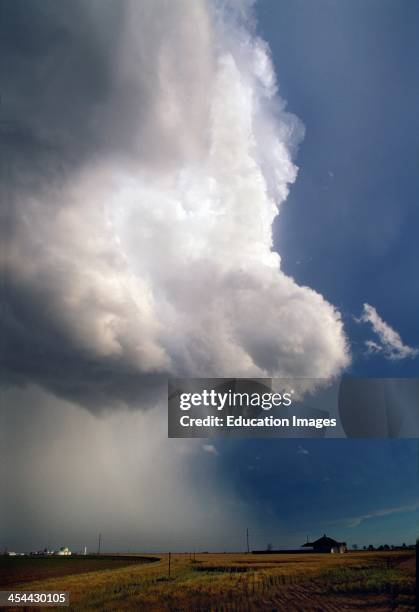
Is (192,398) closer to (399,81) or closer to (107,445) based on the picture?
(107,445)

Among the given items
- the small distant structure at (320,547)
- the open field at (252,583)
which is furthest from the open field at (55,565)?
the small distant structure at (320,547)

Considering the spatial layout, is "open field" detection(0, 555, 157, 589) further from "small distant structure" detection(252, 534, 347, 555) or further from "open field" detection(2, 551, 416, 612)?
"small distant structure" detection(252, 534, 347, 555)

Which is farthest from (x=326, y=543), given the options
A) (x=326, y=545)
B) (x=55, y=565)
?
(x=55, y=565)

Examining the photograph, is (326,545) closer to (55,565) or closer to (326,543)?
(326,543)

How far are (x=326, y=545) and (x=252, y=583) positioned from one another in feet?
2.33

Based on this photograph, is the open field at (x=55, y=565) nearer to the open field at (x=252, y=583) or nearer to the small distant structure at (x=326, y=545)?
the open field at (x=252, y=583)

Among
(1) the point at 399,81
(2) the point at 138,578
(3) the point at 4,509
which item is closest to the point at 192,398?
(2) the point at 138,578

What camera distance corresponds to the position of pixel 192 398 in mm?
4793

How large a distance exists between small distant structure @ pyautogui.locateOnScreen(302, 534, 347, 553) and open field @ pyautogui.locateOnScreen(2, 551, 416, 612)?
0.05 m

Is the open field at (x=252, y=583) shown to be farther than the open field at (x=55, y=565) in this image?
No

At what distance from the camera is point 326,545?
181 inches

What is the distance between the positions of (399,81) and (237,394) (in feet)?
10.8

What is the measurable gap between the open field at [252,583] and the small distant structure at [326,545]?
0.05 m

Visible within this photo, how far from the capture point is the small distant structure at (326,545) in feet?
15.0
